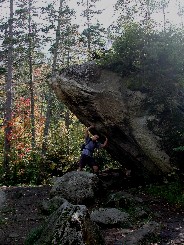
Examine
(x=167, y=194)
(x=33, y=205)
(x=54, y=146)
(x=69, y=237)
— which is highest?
(x=69, y=237)

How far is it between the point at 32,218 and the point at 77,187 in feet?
5.68

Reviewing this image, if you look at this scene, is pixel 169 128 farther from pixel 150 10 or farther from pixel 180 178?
pixel 150 10

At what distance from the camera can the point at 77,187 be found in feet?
33.3

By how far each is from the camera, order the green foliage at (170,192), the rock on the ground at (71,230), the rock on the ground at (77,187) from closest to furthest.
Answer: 1. the rock on the ground at (71,230)
2. the green foliage at (170,192)
3. the rock on the ground at (77,187)

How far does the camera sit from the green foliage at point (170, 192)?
9557 mm

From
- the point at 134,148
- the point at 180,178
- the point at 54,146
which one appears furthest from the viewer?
the point at 54,146

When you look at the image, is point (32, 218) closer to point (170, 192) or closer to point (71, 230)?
point (71, 230)

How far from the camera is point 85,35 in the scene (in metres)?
28.8

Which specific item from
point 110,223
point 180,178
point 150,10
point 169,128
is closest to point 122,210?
point 110,223

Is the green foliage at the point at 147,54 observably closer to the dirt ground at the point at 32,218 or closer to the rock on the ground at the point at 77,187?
the rock on the ground at the point at 77,187

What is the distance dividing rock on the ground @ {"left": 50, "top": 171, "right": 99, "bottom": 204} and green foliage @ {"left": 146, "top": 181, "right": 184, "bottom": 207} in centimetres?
198

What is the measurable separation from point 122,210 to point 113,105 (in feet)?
13.1

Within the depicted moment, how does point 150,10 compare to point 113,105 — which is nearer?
point 113,105

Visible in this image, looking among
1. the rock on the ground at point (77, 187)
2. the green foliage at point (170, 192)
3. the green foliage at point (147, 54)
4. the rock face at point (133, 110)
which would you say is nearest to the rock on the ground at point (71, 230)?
the rock on the ground at point (77, 187)
